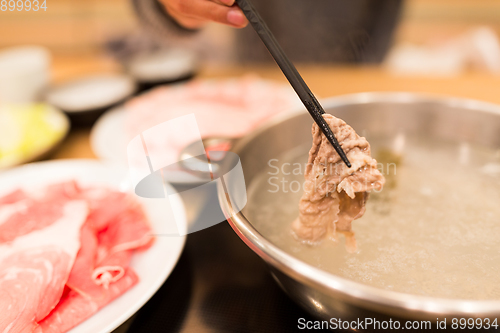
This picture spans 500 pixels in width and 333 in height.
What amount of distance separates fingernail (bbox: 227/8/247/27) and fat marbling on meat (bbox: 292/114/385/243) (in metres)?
0.38

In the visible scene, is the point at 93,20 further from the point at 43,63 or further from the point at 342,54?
the point at 342,54

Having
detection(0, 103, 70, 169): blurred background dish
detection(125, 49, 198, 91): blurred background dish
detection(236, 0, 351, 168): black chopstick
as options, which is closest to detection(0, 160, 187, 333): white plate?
detection(0, 103, 70, 169): blurred background dish

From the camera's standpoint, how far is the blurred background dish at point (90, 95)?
1735 mm

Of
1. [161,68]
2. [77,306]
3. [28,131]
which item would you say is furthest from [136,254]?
[161,68]

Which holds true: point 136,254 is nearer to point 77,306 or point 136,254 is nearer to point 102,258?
point 102,258

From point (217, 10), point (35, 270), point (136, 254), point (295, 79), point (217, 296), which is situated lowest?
point (217, 296)

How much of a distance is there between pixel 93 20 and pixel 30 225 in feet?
10.9

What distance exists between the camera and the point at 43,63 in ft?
6.37

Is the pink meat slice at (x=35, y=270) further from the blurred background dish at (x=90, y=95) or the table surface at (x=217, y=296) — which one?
the blurred background dish at (x=90, y=95)

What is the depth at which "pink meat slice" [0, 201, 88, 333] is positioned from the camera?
27.0 inches

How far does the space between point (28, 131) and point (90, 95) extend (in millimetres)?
518

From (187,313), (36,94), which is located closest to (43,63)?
(36,94)

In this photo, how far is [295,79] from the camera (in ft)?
2.27

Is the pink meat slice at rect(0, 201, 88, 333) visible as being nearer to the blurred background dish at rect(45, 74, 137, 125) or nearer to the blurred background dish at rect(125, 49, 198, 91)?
the blurred background dish at rect(45, 74, 137, 125)
